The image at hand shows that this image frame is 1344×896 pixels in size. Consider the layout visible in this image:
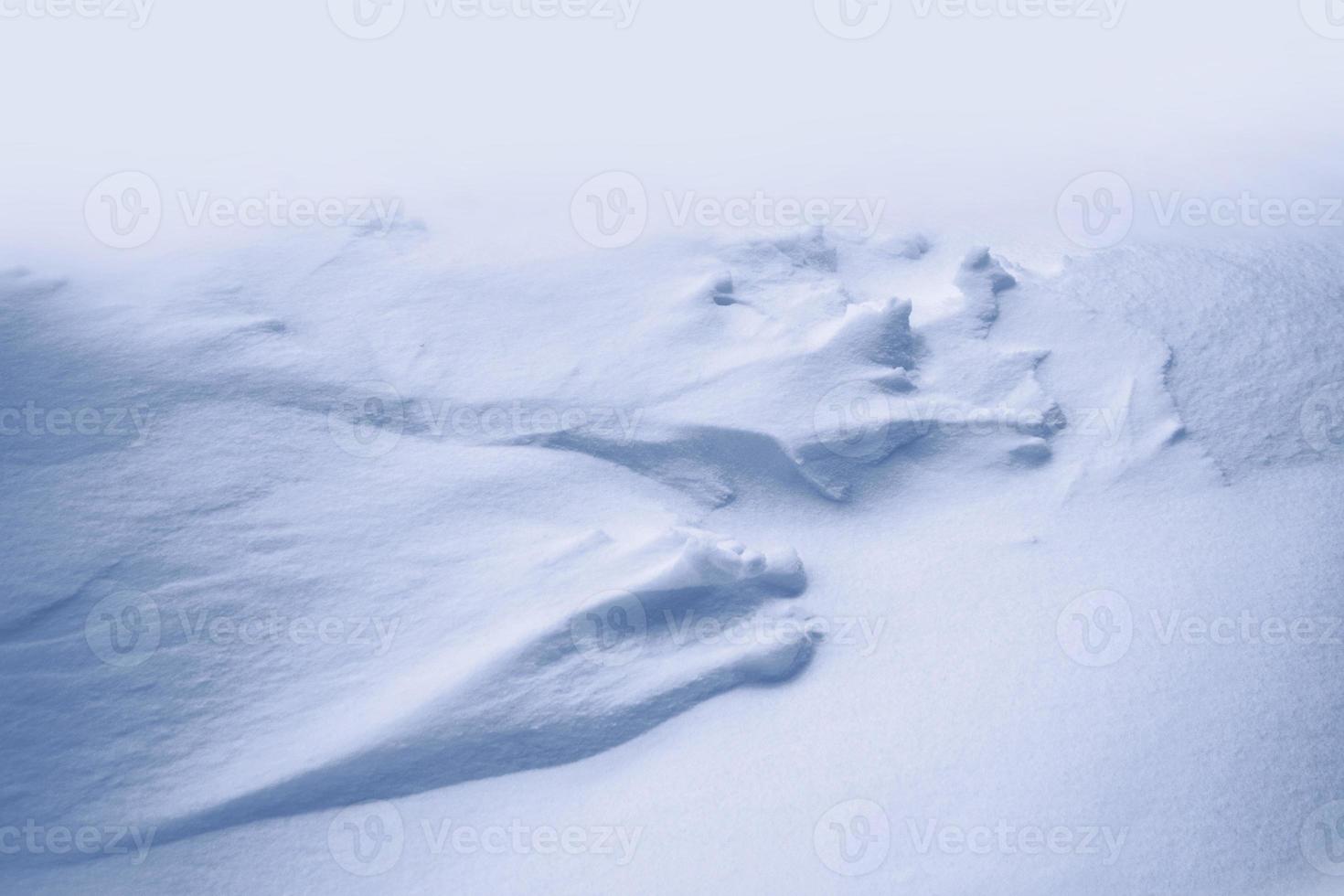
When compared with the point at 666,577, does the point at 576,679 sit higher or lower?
lower

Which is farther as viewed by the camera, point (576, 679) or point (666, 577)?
point (666, 577)

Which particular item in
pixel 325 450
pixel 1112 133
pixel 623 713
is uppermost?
pixel 1112 133

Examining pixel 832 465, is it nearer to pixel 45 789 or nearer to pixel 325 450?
pixel 325 450

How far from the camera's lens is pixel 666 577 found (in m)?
2.57

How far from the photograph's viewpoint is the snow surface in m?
2.24

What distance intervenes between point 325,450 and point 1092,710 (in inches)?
84.0

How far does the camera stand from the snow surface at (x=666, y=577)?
224cm

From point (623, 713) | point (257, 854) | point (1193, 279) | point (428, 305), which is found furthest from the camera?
point (1193, 279)

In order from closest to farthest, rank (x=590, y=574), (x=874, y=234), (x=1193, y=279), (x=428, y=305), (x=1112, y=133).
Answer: (x=590, y=574), (x=428, y=305), (x=1193, y=279), (x=874, y=234), (x=1112, y=133)

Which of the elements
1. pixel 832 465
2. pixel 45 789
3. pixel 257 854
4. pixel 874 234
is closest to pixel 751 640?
pixel 832 465

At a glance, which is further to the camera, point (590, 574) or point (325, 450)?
point (325, 450)

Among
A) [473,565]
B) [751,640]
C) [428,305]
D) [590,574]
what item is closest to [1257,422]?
[751,640]

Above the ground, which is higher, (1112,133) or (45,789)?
(1112,133)

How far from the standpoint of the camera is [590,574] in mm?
2607
